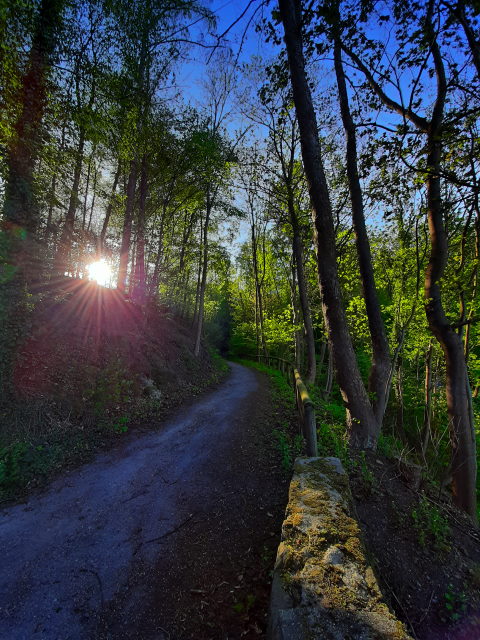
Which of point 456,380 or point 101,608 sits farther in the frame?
point 456,380

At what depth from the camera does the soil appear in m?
2.47

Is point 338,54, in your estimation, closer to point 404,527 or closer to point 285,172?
point 285,172

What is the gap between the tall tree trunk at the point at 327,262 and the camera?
5012 millimetres

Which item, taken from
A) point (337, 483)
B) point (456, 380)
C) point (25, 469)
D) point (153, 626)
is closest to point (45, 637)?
point (153, 626)

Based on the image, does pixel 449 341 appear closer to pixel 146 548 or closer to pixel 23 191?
pixel 146 548

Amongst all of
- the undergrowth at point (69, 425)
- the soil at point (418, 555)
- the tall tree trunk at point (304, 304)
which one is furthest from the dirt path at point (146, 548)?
the tall tree trunk at point (304, 304)

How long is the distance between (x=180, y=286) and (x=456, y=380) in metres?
14.3

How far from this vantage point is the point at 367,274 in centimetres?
592

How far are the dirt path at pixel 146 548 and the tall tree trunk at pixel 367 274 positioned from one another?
284cm

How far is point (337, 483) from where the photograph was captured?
10.6ft

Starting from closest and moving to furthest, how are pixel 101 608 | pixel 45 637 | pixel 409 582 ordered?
1. pixel 45 637
2. pixel 101 608
3. pixel 409 582

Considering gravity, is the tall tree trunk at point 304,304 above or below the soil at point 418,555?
above

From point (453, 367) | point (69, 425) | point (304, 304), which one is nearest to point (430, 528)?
point (453, 367)

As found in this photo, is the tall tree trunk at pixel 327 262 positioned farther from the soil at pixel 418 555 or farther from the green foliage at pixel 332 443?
the soil at pixel 418 555
